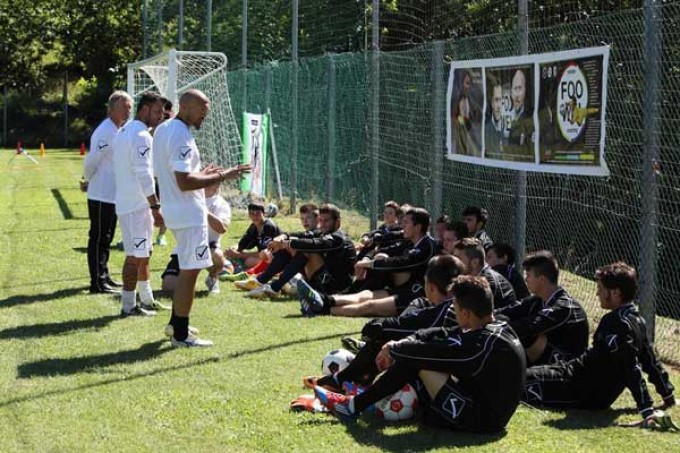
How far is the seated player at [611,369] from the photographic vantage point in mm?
6023

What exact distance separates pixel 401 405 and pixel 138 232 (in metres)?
4.02

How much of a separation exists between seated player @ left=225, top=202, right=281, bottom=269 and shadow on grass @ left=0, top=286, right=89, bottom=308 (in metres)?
1.99

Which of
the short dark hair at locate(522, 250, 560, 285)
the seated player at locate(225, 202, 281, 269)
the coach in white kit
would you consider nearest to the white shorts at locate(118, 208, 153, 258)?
the coach in white kit

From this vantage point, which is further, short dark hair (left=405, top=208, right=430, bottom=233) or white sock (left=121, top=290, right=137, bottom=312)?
white sock (left=121, top=290, right=137, bottom=312)

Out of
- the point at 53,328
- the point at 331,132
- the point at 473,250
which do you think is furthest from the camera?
the point at 331,132

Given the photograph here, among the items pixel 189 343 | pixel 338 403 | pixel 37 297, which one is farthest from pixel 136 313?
pixel 338 403

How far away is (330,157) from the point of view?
1519 centimetres

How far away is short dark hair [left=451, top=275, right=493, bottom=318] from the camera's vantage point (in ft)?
18.4

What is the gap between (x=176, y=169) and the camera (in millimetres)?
7637

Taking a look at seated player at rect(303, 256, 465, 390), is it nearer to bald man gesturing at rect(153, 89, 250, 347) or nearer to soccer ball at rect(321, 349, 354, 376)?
soccer ball at rect(321, 349, 354, 376)

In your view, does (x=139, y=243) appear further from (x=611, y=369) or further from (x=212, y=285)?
(x=611, y=369)

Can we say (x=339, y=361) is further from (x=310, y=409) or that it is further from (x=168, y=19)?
(x=168, y=19)

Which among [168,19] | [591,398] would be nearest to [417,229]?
[591,398]

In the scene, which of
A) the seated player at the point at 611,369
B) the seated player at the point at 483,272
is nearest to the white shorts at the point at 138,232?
the seated player at the point at 483,272
